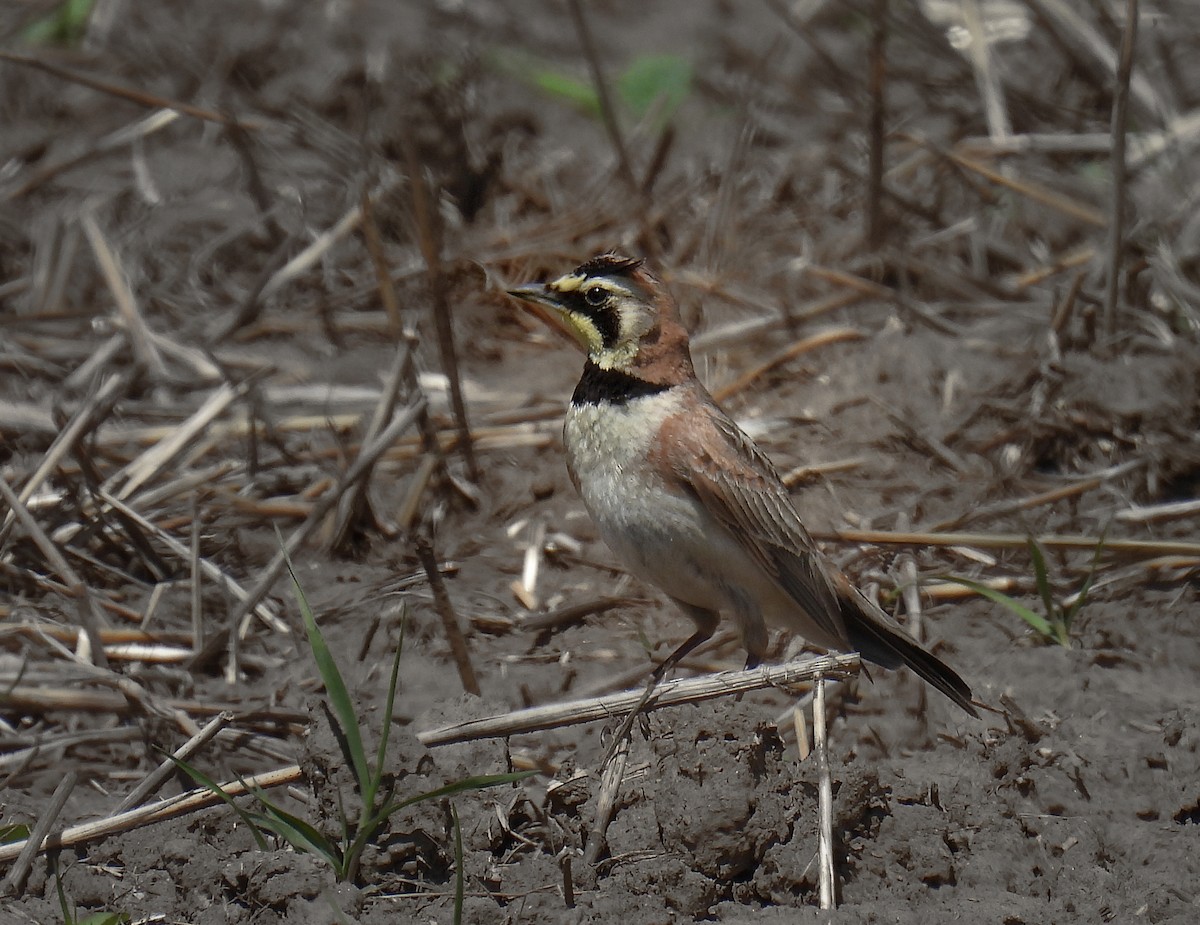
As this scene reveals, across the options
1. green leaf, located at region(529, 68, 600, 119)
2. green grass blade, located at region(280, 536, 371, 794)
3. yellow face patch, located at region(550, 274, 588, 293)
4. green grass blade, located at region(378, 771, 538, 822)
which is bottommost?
green grass blade, located at region(378, 771, 538, 822)

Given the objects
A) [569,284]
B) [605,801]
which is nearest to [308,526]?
[569,284]

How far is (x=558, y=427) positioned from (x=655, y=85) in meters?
3.29

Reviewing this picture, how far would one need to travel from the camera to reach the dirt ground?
3889mm

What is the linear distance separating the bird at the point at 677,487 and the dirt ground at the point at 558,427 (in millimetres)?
427

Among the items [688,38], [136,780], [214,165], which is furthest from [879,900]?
[688,38]

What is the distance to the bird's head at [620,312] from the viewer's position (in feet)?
14.8

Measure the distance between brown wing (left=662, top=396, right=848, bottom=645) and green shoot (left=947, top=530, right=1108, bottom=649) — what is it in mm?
493

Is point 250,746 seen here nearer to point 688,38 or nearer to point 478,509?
point 478,509

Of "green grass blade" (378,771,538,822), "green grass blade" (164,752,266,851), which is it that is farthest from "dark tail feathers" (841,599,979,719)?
"green grass blade" (164,752,266,851)

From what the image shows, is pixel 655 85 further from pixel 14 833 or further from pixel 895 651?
pixel 14 833

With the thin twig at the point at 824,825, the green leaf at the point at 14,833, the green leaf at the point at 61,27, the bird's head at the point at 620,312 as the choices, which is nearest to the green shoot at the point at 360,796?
the green leaf at the point at 14,833

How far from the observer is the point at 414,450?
614cm

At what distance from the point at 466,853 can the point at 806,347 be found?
3564mm

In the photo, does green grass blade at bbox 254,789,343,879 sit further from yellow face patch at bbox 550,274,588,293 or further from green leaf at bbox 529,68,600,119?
green leaf at bbox 529,68,600,119
